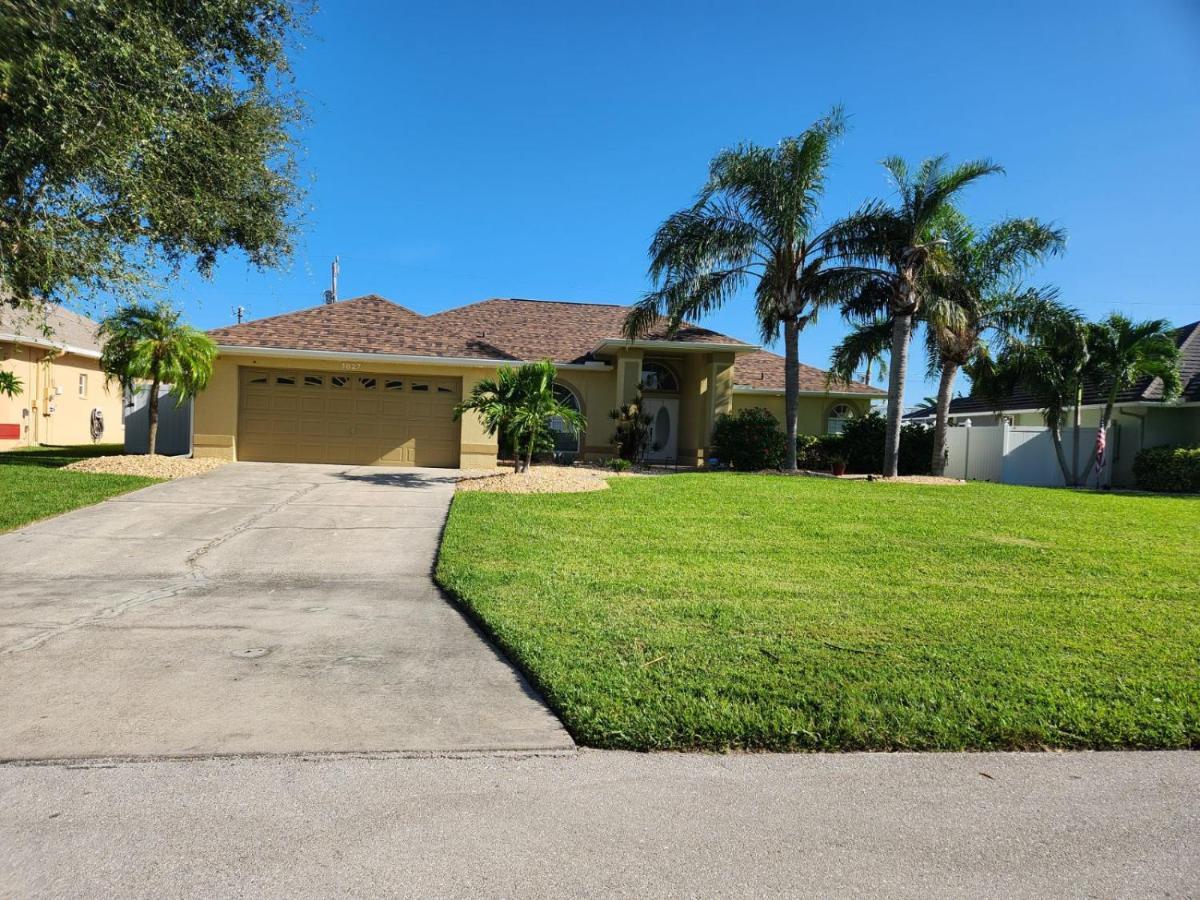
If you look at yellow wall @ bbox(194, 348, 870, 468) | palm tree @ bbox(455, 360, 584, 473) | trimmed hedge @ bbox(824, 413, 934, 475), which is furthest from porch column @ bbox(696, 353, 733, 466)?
palm tree @ bbox(455, 360, 584, 473)

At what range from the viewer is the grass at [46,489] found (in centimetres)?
1036

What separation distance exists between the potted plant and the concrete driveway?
40.4 feet

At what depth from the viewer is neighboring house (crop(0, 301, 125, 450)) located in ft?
70.3

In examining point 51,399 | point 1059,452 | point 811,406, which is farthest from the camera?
point 811,406

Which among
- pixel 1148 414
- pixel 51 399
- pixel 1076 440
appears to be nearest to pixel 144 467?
pixel 51 399

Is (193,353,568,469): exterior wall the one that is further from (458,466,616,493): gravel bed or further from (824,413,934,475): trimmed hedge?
(824,413,934,475): trimmed hedge

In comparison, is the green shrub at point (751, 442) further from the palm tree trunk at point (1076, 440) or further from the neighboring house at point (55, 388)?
the neighboring house at point (55, 388)

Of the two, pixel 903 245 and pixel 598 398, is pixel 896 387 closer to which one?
pixel 903 245

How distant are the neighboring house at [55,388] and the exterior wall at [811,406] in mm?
17669

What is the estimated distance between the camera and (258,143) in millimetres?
11859

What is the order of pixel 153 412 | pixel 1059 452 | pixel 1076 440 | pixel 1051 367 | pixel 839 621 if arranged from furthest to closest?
pixel 1059 452 → pixel 1076 440 → pixel 1051 367 → pixel 153 412 → pixel 839 621

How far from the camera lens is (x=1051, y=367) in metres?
19.5

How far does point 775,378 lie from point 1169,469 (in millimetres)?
10315

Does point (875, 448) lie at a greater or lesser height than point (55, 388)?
lesser
